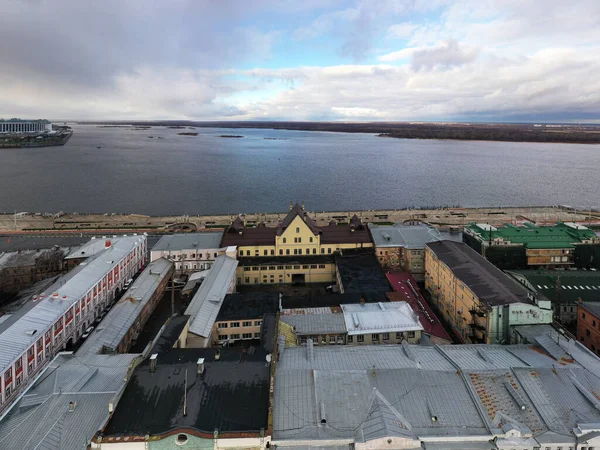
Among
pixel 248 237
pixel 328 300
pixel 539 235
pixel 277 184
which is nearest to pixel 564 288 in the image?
pixel 539 235

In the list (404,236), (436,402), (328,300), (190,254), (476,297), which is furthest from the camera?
(404,236)

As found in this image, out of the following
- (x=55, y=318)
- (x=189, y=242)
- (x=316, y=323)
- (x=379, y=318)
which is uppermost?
(x=189, y=242)

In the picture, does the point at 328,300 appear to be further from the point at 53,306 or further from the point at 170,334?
the point at 53,306

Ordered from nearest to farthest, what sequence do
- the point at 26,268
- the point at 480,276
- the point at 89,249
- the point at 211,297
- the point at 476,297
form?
the point at 476,297
the point at 211,297
the point at 480,276
the point at 26,268
the point at 89,249

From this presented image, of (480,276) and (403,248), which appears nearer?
(480,276)

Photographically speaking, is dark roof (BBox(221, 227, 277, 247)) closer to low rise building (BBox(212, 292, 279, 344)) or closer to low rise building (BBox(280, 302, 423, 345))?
low rise building (BBox(212, 292, 279, 344))

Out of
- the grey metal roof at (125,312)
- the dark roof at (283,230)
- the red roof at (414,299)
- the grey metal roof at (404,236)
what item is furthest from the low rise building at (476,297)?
the grey metal roof at (125,312)

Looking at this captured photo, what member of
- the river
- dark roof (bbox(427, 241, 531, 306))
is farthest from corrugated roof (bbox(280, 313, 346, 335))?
the river
